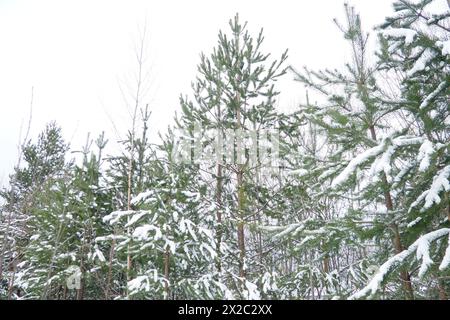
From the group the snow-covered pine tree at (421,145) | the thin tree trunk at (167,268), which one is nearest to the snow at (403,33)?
the snow-covered pine tree at (421,145)

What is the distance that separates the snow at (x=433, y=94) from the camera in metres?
3.54

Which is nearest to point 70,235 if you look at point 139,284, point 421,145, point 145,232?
point 145,232

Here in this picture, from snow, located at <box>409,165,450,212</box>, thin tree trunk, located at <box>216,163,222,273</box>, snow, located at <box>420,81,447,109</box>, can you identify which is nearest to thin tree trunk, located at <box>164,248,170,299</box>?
thin tree trunk, located at <box>216,163,222,273</box>

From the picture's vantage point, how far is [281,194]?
7.43 meters

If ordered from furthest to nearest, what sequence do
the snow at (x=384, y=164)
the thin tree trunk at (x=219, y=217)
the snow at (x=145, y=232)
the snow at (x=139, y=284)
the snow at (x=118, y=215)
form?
the thin tree trunk at (x=219, y=217) → the snow at (x=118, y=215) → the snow at (x=145, y=232) → the snow at (x=139, y=284) → the snow at (x=384, y=164)

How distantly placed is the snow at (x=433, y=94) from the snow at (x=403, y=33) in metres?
0.68

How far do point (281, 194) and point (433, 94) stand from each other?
4281 mm

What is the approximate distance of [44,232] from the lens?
8133 mm

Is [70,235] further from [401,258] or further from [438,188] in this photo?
[438,188]

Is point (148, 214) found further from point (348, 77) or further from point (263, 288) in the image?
point (348, 77)

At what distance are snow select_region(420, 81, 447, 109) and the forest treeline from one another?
0.6 inches

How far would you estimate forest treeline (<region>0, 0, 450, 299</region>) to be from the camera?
369 centimetres

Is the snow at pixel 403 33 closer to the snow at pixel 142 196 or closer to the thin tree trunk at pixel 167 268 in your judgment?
the snow at pixel 142 196
